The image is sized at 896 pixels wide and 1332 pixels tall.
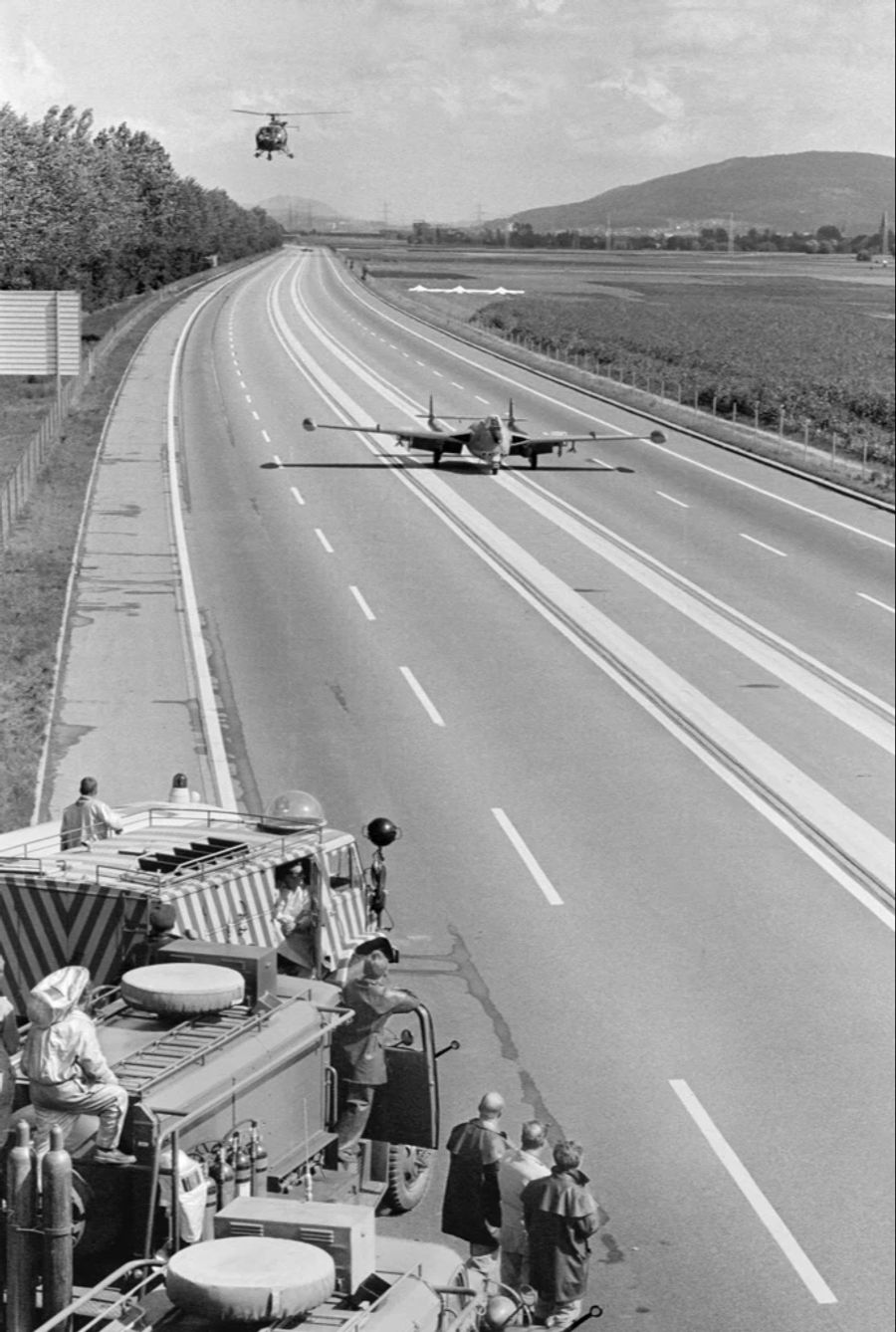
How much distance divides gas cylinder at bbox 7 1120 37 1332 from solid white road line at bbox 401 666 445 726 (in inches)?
745

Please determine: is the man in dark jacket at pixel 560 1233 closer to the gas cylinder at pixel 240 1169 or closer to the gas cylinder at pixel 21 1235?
the gas cylinder at pixel 240 1169

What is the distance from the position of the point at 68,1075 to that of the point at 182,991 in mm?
1354

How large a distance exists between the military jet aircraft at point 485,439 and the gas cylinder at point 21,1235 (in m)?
22.4

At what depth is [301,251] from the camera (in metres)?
27.0

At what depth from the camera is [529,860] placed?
78.9 ft

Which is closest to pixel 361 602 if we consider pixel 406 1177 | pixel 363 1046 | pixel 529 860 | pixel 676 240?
pixel 529 860

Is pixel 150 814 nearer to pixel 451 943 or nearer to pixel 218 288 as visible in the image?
pixel 451 943

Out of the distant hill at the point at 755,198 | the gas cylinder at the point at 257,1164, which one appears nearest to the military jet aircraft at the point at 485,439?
the distant hill at the point at 755,198

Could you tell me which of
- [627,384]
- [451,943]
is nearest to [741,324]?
[627,384]

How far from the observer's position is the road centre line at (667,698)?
2628 centimetres

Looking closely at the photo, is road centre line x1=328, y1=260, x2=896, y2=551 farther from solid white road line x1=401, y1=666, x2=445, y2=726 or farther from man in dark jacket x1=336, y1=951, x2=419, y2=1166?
man in dark jacket x1=336, y1=951, x2=419, y2=1166

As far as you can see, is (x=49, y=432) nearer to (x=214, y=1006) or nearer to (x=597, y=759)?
(x=214, y=1006)

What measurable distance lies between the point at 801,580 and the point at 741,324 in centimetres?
2373

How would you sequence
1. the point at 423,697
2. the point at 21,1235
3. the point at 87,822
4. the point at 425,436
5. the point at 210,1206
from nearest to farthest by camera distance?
1. the point at 21,1235
2. the point at 210,1206
3. the point at 87,822
4. the point at 423,697
5. the point at 425,436
